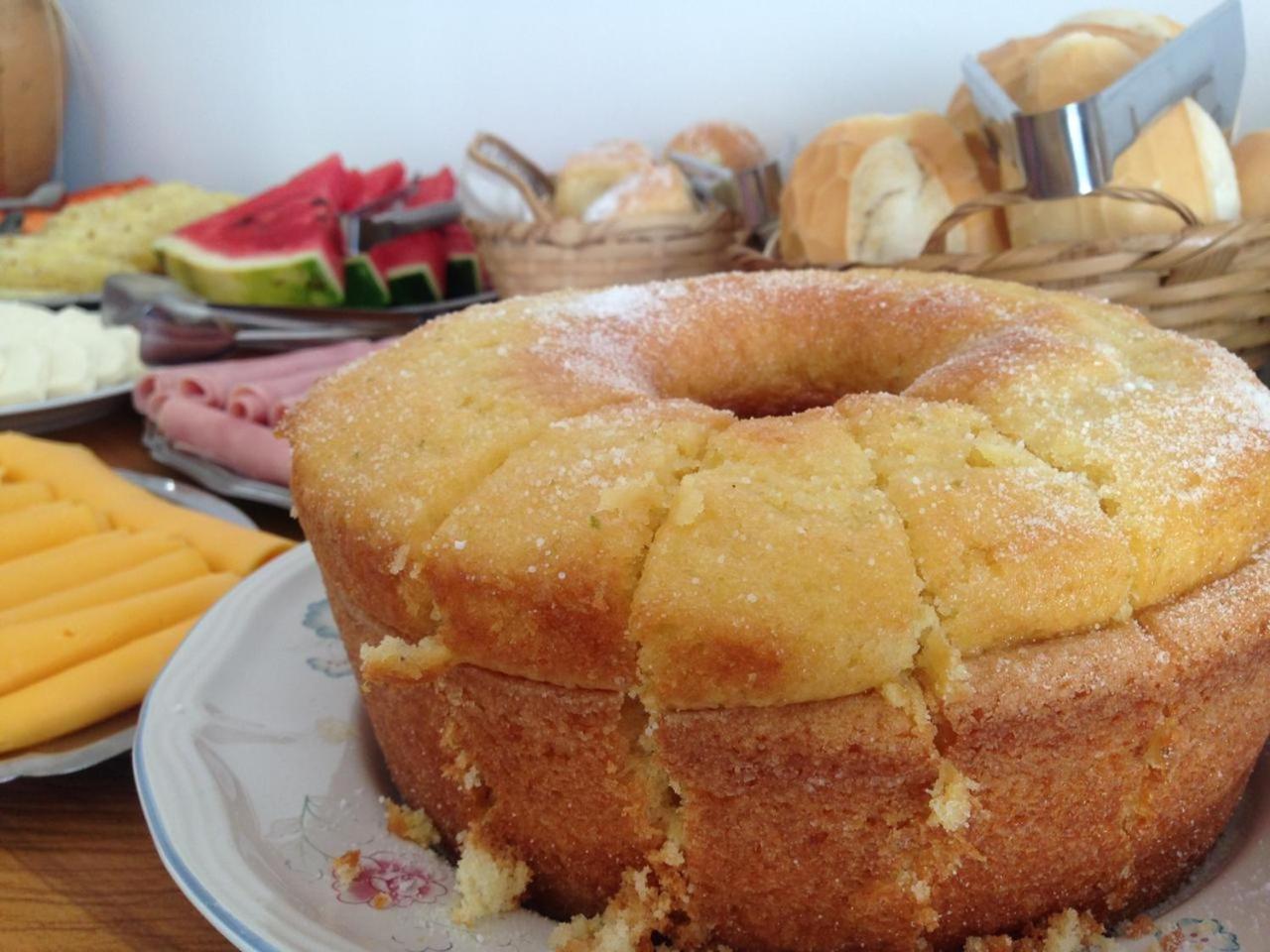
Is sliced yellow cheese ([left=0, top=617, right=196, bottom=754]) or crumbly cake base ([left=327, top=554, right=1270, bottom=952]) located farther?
sliced yellow cheese ([left=0, top=617, right=196, bottom=754])

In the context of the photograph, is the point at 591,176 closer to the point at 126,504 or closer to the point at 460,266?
the point at 460,266

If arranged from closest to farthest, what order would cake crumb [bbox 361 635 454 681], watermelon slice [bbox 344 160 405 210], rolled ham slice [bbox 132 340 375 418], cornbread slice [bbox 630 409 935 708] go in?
1. cornbread slice [bbox 630 409 935 708]
2. cake crumb [bbox 361 635 454 681]
3. rolled ham slice [bbox 132 340 375 418]
4. watermelon slice [bbox 344 160 405 210]

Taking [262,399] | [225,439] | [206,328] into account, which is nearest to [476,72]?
[206,328]

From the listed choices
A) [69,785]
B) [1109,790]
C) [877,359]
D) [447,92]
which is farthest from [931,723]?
[447,92]

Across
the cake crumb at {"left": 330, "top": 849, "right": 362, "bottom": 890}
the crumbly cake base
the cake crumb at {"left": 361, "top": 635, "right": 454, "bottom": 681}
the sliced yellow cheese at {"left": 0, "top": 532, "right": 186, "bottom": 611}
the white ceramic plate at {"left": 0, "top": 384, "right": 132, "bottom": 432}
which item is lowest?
the white ceramic plate at {"left": 0, "top": 384, "right": 132, "bottom": 432}

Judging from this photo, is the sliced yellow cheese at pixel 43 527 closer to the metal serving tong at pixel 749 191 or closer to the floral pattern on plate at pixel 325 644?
the floral pattern on plate at pixel 325 644

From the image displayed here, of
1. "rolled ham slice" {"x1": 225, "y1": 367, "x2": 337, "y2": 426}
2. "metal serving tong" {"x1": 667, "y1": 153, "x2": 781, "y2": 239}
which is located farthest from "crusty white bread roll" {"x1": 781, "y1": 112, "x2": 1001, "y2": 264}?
"rolled ham slice" {"x1": 225, "y1": 367, "x2": 337, "y2": 426}

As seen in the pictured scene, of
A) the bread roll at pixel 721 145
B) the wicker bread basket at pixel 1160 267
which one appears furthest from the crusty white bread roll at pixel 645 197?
the wicker bread basket at pixel 1160 267

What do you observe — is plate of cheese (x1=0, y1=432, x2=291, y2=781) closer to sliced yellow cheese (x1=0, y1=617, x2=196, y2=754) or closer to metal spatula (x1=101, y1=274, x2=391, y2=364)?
sliced yellow cheese (x1=0, y1=617, x2=196, y2=754)
